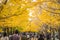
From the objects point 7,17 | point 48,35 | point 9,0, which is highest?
point 9,0

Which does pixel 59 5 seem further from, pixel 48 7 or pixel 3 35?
pixel 3 35

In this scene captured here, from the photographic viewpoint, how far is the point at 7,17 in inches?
462

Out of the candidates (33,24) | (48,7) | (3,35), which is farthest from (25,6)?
(33,24)

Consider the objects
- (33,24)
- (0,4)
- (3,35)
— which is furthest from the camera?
(33,24)

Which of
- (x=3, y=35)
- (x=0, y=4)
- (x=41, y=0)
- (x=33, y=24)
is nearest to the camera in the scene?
(x=41, y=0)

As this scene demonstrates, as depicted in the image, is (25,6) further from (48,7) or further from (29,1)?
(48,7)

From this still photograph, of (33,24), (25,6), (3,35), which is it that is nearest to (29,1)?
(25,6)

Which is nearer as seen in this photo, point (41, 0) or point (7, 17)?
point (41, 0)

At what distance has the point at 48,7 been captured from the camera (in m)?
13.7

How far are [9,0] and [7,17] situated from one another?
28.5 inches

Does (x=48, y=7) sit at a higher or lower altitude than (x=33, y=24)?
higher

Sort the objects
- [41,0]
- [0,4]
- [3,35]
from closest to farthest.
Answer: [41,0], [0,4], [3,35]

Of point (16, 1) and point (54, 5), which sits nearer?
point (16, 1)

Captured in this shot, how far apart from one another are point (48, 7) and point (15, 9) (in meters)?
2.62
